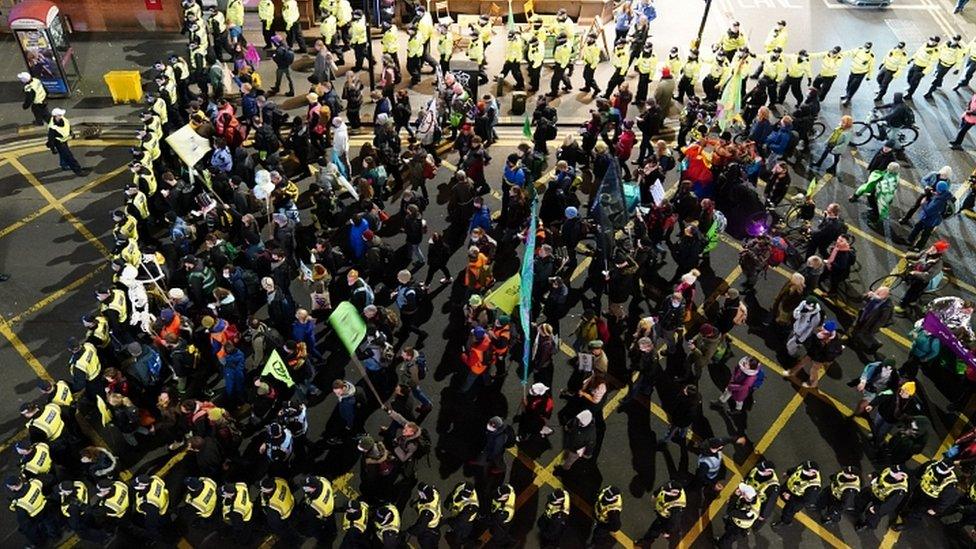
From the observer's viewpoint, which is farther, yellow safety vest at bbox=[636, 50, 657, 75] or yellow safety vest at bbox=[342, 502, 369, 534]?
yellow safety vest at bbox=[636, 50, 657, 75]

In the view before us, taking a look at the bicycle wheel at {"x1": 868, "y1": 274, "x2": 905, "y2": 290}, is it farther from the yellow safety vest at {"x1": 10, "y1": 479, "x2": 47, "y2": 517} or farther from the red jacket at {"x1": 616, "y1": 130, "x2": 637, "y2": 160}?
the yellow safety vest at {"x1": 10, "y1": 479, "x2": 47, "y2": 517}

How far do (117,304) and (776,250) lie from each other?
1289cm

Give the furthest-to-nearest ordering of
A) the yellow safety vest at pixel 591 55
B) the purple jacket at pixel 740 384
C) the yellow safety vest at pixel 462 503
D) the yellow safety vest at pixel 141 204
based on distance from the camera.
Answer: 1. the yellow safety vest at pixel 591 55
2. the yellow safety vest at pixel 141 204
3. the purple jacket at pixel 740 384
4. the yellow safety vest at pixel 462 503

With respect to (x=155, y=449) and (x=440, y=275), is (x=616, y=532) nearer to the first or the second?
(x=440, y=275)

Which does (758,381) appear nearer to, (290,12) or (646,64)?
(646,64)

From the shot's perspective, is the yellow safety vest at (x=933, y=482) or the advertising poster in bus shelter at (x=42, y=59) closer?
the yellow safety vest at (x=933, y=482)

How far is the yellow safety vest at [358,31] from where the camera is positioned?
21.4 metres

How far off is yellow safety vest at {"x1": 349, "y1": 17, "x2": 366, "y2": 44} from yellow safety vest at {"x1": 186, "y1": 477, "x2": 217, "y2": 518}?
15.1 m

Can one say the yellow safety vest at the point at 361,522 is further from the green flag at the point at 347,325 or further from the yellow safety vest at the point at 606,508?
the yellow safety vest at the point at 606,508

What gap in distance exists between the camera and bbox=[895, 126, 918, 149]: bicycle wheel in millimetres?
19709

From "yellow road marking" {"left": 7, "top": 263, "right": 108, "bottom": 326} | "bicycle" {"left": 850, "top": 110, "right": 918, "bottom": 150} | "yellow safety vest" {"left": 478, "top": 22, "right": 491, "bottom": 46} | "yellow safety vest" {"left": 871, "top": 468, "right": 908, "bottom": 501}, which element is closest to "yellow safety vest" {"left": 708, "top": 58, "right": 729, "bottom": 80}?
"bicycle" {"left": 850, "top": 110, "right": 918, "bottom": 150}

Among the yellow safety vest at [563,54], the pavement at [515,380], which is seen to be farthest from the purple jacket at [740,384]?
the yellow safety vest at [563,54]

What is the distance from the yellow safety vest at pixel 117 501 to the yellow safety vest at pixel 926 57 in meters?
23.0

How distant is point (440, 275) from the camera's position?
15.8m
